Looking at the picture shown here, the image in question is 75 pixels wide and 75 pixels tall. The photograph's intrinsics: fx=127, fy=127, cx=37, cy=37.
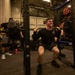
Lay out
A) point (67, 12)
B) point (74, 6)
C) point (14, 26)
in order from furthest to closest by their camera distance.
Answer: point (14, 26)
point (67, 12)
point (74, 6)

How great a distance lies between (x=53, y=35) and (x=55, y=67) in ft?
2.54

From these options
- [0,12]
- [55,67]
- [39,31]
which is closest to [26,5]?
[39,31]

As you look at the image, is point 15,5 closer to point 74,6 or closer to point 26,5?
point 74,6

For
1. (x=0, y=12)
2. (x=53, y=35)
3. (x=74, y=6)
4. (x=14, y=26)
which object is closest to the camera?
(x=74, y=6)

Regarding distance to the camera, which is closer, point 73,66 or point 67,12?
point 73,66

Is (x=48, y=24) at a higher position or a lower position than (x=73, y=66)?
higher

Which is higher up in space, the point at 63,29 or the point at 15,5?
the point at 15,5

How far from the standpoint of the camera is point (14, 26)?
4766 mm

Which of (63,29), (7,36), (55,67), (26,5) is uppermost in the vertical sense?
(26,5)

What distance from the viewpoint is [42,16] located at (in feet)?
26.3

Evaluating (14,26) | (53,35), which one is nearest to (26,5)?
(53,35)

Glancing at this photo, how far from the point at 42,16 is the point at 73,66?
547cm

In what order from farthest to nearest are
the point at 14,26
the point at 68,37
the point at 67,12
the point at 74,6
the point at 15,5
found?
the point at 15,5, the point at 14,26, the point at 68,37, the point at 67,12, the point at 74,6

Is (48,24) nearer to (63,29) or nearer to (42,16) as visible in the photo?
(63,29)
